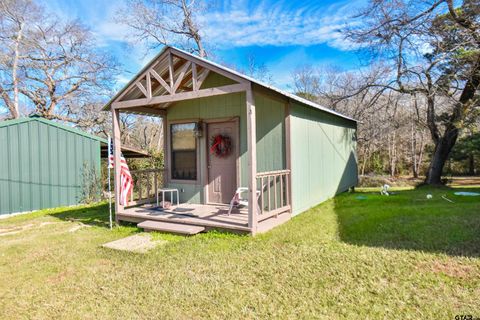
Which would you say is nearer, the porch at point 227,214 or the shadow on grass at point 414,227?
the shadow on grass at point 414,227

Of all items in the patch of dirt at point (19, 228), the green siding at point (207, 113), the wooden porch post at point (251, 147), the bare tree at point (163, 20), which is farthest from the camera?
the bare tree at point (163, 20)

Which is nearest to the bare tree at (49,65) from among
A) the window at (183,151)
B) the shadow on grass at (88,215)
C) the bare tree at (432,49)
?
the shadow on grass at (88,215)

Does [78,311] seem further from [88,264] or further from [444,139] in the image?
[444,139]

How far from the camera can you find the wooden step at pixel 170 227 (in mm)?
4910

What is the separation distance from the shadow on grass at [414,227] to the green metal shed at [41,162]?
7.51 meters

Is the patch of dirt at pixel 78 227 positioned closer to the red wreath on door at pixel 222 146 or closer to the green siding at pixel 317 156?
the red wreath on door at pixel 222 146

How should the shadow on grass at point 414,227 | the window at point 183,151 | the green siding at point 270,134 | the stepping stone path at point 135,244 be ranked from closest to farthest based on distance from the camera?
the shadow on grass at point 414,227
the stepping stone path at point 135,244
the green siding at point 270,134
the window at point 183,151

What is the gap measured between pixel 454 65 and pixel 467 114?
166 cm

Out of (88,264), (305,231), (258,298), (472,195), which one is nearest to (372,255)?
(305,231)

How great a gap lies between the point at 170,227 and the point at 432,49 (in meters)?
10.7

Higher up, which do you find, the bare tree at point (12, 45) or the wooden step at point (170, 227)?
the bare tree at point (12, 45)

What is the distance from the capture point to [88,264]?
3.86 meters

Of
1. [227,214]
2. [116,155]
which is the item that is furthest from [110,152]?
[227,214]

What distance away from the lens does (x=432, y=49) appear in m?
10.2
